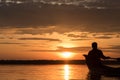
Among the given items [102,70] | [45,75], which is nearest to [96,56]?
[102,70]

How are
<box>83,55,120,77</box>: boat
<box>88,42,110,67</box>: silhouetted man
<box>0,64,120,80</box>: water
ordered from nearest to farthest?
<box>83,55,120,77</box>: boat → <box>0,64,120,80</box>: water → <box>88,42,110,67</box>: silhouetted man

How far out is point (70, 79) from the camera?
90.8 feet

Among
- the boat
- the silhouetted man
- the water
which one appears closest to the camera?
the boat

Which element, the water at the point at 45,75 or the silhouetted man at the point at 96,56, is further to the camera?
the silhouetted man at the point at 96,56

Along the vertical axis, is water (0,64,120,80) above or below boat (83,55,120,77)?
below

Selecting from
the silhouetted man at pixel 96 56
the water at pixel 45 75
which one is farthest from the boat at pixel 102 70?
the water at pixel 45 75

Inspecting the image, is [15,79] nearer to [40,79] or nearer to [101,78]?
[40,79]

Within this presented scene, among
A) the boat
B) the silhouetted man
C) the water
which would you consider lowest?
the water

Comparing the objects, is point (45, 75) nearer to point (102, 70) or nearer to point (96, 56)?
point (96, 56)

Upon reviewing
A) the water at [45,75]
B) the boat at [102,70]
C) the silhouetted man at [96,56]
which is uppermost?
the silhouetted man at [96,56]

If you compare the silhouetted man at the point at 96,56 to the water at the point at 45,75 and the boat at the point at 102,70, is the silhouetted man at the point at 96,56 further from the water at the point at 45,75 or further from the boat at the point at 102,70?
the water at the point at 45,75

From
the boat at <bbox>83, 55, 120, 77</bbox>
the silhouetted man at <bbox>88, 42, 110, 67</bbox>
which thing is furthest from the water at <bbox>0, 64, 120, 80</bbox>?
the silhouetted man at <bbox>88, 42, 110, 67</bbox>

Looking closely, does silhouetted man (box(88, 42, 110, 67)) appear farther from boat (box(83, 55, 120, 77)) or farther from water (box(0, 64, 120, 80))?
water (box(0, 64, 120, 80))

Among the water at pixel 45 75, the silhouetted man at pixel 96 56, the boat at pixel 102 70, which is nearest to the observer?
the boat at pixel 102 70
